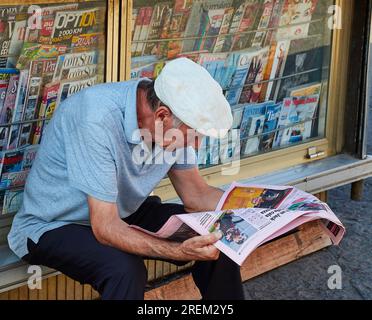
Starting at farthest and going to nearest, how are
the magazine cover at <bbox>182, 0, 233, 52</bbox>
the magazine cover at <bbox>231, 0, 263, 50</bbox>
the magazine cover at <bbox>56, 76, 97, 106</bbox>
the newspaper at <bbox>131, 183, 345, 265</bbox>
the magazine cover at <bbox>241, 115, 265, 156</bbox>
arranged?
the magazine cover at <bbox>241, 115, 265, 156</bbox>
the magazine cover at <bbox>231, 0, 263, 50</bbox>
the magazine cover at <bbox>182, 0, 233, 52</bbox>
the magazine cover at <bbox>56, 76, 97, 106</bbox>
the newspaper at <bbox>131, 183, 345, 265</bbox>

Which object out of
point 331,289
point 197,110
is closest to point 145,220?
point 197,110

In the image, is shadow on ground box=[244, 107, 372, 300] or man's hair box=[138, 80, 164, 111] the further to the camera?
shadow on ground box=[244, 107, 372, 300]

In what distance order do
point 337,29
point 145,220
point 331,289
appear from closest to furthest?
point 145,220 → point 331,289 → point 337,29

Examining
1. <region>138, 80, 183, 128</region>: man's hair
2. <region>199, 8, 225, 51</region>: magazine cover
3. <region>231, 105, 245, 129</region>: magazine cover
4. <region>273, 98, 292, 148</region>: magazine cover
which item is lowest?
<region>273, 98, 292, 148</region>: magazine cover

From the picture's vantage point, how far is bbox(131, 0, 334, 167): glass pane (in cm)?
393

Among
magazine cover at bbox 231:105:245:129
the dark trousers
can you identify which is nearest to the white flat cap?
the dark trousers

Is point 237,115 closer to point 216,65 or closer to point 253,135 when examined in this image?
point 253,135

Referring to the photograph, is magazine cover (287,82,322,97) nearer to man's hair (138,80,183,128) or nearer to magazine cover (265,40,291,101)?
magazine cover (265,40,291,101)

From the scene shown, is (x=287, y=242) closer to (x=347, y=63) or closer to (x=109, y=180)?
(x=347, y=63)

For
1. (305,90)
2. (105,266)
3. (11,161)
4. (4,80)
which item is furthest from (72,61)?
(305,90)

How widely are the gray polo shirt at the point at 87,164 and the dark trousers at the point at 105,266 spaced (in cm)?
6

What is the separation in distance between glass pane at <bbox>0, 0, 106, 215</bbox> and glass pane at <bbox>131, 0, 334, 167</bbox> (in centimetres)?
26

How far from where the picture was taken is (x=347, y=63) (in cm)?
480

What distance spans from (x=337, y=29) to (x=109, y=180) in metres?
2.10
